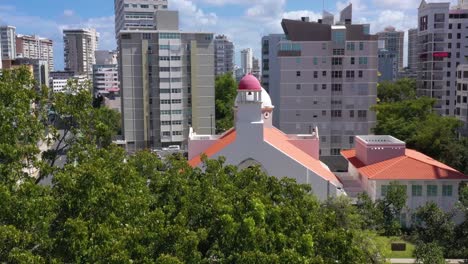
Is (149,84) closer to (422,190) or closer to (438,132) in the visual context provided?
(438,132)

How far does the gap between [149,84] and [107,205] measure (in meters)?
48.7

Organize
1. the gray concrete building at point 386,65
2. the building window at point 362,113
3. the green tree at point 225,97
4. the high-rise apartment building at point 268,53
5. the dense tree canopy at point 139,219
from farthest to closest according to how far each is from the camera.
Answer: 1. the gray concrete building at point 386,65
2. the green tree at point 225,97
3. the high-rise apartment building at point 268,53
4. the building window at point 362,113
5. the dense tree canopy at point 139,219

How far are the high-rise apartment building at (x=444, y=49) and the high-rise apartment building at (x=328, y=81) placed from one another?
78.5 feet

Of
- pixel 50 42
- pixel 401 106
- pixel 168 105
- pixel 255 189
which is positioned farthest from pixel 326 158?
pixel 50 42

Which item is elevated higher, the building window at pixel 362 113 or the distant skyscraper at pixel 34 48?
the distant skyscraper at pixel 34 48

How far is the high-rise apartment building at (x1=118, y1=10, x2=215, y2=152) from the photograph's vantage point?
197 feet

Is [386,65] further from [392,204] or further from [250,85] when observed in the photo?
[250,85]

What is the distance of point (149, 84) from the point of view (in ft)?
201

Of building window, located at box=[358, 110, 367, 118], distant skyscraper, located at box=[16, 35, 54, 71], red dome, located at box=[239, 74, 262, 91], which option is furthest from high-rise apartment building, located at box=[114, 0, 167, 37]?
red dome, located at box=[239, 74, 262, 91]

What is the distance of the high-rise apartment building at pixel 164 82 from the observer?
60.2m

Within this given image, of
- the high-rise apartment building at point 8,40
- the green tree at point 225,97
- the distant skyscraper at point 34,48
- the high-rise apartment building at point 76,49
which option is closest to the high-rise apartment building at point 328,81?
the green tree at point 225,97

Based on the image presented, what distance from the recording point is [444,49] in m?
75.3

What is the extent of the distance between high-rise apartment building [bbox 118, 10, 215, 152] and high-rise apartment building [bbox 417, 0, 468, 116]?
3500 cm

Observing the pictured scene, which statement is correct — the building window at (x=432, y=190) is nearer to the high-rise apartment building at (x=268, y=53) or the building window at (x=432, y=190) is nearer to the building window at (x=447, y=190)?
the building window at (x=447, y=190)
